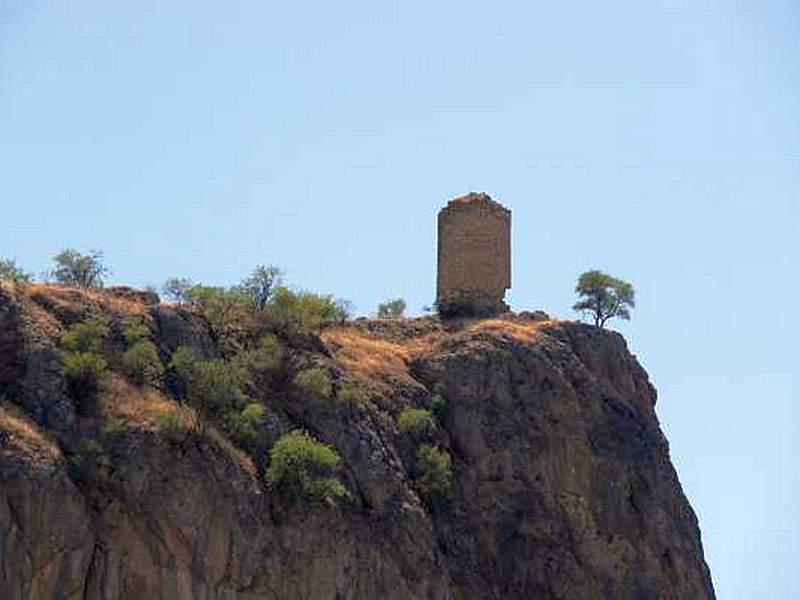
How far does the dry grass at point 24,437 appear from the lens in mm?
41844

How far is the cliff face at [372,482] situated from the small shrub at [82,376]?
425mm

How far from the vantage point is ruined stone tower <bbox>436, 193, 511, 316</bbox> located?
192 ft

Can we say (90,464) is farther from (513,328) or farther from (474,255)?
(474,255)

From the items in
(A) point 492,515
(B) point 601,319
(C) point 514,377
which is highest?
(B) point 601,319

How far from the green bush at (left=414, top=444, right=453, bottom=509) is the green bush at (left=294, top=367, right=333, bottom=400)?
128 inches

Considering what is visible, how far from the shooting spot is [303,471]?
151ft

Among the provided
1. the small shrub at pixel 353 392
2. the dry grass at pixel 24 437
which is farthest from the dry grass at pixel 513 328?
the dry grass at pixel 24 437

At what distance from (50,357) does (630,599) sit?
18192 millimetres

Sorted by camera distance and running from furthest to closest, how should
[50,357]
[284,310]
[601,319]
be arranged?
1. [601,319]
2. [284,310]
3. [50,357]

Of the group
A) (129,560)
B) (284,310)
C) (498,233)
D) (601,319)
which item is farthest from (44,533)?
(601,319)

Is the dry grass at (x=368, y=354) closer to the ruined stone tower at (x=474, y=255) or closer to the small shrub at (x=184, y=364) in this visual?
the ruined stone tower at (x=474, y=255)

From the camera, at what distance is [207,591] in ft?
141

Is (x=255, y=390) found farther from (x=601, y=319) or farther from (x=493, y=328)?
(x=601, y=319)

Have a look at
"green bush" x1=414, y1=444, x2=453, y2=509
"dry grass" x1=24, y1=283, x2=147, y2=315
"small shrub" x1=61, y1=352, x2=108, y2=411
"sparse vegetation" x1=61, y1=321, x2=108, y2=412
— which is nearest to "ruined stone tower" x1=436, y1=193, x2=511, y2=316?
"green bush" x1=414, y1=444, x2=453, y2=509
